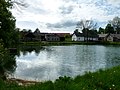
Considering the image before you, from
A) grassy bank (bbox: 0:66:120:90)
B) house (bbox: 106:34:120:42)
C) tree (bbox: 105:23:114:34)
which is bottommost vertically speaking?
house (bbox: 106:34:120:42)

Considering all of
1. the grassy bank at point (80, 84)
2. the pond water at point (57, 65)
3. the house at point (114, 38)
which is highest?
the grassy bank at point (80, 84)

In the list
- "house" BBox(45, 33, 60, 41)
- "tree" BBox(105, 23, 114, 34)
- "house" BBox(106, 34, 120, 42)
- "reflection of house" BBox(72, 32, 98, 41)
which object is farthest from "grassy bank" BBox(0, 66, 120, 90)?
"tree" BBox(105, 23, 114, 34)

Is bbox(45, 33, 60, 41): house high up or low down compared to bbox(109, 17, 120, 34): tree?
down

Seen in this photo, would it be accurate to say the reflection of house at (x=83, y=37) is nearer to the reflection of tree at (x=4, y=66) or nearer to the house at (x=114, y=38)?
the house at (x=114, y=38)

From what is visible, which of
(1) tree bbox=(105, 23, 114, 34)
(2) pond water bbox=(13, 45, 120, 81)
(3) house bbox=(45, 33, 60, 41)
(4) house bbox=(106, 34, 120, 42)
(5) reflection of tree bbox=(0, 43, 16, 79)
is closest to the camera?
(5) reflection of tree bbox=(0, 43, 16, 79)

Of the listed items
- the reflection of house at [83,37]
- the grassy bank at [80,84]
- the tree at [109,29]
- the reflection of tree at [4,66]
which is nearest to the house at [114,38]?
the reflection of house at [83,37]

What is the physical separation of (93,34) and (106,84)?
139 meters

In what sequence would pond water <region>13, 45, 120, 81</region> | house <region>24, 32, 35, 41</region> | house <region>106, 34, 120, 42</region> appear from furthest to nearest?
house <region>106, 34, 120, 42</region>, house <region>24, 32, 35, 41</region>, pond water <region>13, 45, 120, 81</region>

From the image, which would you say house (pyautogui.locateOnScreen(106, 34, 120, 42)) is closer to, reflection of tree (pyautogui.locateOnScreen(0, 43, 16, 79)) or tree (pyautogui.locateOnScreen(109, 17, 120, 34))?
tree (pyautogui.locateOnScreen(109, 17, 120, 34))

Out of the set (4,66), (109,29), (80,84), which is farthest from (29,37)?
(80,84)

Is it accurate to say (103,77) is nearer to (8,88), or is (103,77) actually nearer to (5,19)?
(8,88)

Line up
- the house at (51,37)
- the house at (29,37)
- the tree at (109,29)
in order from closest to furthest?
the house at (29,37) < the house at (51,37) < the tree at (109,29)

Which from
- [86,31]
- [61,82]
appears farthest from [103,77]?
[86,31]

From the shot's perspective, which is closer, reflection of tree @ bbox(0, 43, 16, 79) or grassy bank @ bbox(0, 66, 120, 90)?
grassy bank @ bbox(0, 66, 120, 90)
